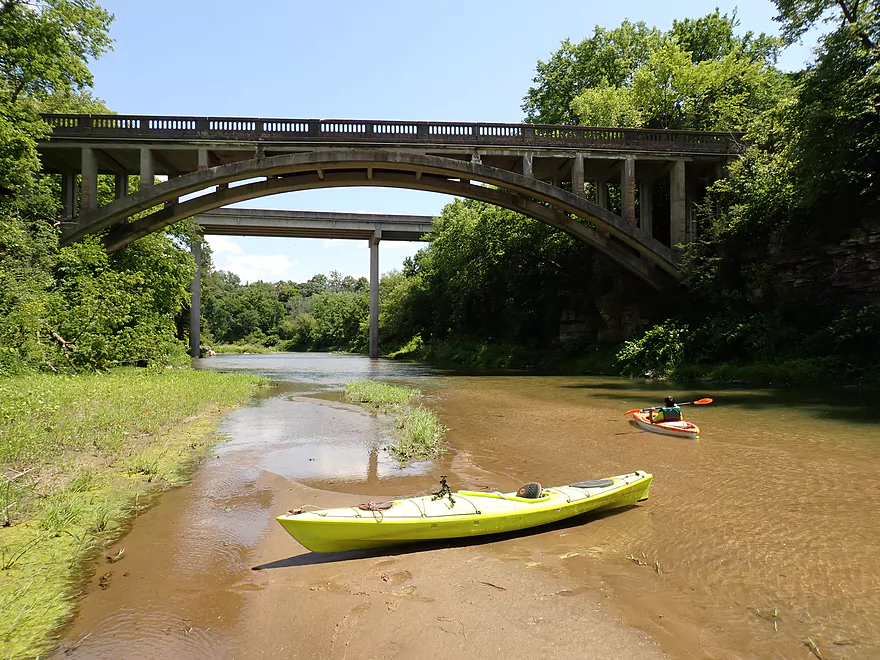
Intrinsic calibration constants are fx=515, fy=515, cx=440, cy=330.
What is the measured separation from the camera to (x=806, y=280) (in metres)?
17.5

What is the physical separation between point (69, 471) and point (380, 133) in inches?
687

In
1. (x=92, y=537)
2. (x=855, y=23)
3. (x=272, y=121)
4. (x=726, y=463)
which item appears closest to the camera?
(x=92, y=537)

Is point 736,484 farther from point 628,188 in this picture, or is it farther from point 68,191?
point 68,191

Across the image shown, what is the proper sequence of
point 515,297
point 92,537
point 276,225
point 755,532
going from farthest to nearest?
point 276,225, point 515,297, point 755,532, point 92,537

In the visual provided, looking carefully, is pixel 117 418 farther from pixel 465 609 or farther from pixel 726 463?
pixel 726 463

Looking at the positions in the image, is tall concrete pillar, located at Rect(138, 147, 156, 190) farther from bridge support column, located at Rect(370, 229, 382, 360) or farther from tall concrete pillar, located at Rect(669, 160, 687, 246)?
bridge support column, located at Rect(370, 229, 382, 360)

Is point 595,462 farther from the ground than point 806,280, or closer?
closer

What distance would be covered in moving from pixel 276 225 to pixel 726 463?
45.7 meters

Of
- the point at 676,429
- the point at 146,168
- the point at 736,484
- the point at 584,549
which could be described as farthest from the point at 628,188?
the point at 584,549

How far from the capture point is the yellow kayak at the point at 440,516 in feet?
14.0

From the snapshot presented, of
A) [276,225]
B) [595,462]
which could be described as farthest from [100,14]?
[276,225]

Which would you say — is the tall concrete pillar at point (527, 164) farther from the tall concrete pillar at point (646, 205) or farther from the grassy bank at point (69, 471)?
the grassy bank at point (69, 471)

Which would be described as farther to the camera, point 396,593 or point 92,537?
point 92,537

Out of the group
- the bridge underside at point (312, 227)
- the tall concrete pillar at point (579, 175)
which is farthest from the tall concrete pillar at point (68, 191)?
the bridge underside at point (312, 227)
